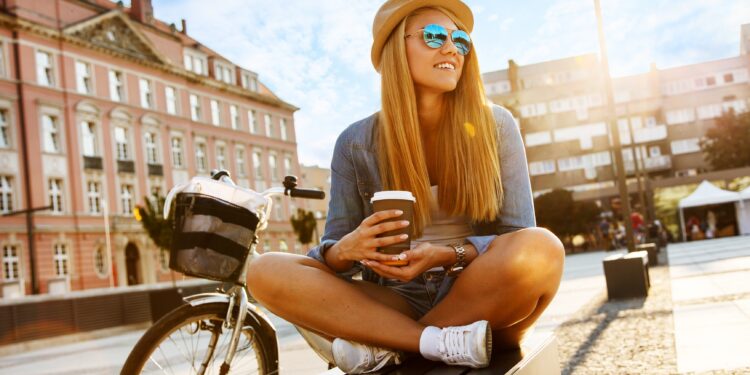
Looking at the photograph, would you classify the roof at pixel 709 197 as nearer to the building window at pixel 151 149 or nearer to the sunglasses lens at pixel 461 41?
the building window at pixel 151 149

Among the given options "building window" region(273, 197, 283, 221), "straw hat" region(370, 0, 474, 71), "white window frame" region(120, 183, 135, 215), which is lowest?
"straw hat" region(370, 0, 474, 71)

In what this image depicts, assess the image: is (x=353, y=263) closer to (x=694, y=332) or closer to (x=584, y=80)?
(x=694, y=332)

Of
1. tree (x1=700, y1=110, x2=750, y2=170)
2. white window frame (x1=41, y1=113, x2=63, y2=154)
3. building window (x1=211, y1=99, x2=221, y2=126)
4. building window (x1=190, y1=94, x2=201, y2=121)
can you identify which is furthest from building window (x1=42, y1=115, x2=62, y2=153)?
tree (x1=700, y1=110, x2=750, y2=170)

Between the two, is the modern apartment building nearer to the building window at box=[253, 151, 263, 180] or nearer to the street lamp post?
the building window at box=[253, 151, 263, 180]

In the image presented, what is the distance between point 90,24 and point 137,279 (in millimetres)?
13127

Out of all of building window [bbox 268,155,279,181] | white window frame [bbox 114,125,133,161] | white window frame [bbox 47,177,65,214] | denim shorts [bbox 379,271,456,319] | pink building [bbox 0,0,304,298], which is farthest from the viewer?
building window [bbox 268,155,279,181]

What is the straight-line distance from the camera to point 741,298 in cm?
572

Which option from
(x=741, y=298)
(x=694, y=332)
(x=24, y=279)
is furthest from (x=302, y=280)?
(x=24, y=279)

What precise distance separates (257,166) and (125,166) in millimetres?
12427

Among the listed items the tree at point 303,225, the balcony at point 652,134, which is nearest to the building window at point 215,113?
the tree at point 303,225

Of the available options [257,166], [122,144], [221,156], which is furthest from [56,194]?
[257,166]

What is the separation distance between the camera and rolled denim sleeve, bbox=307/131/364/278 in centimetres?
243

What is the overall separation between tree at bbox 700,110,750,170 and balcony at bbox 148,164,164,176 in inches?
1453

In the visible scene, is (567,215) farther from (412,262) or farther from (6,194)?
(412,262)
